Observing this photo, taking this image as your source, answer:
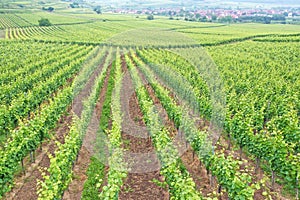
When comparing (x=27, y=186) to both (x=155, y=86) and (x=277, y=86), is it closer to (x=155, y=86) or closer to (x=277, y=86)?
(x=155, y=86)

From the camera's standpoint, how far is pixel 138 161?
13.8 metres

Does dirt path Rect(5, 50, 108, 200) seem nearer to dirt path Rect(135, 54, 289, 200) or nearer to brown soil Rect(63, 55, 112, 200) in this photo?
brown soil Rect(63, 55, 112, 200)

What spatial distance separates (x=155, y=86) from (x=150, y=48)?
91.3ft

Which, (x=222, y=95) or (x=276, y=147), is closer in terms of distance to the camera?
(x=276, y=147)

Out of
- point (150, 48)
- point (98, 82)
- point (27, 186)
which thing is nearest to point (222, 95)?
point (98, 82)

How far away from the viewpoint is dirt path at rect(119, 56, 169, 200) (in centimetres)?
1141

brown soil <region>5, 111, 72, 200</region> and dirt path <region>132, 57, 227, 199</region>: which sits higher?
brown soil <region>5, 111, 72, 200</region>

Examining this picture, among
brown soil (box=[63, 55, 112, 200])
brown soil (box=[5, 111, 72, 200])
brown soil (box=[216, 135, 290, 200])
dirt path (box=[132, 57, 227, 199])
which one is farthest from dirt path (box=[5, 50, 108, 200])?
brown soil (box=[216, 135, 290, 200])

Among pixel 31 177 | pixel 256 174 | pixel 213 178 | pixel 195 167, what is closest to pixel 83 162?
pixel 31 177

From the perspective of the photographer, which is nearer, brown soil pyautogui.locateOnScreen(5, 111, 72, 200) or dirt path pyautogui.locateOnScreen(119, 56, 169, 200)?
brown soil pyautogui.locateOnScreen(5, 111, 72, 200)

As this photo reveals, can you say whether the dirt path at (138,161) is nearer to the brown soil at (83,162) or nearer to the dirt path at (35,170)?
the brown soil at (83,162)

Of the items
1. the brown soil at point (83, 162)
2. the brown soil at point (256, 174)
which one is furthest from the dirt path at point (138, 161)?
the brown soil at point (256, 174)

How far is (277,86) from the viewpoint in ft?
67.5

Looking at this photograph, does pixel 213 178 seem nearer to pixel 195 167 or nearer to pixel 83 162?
pixel 195 167
